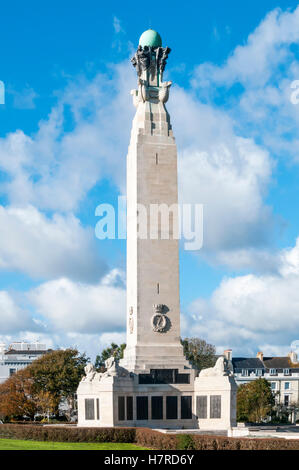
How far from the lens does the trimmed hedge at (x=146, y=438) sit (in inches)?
1500

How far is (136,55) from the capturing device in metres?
66.9

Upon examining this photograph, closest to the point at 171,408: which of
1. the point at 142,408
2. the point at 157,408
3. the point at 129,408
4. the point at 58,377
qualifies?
the point at 157,408

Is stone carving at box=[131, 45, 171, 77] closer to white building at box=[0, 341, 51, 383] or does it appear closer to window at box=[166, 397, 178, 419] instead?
window at box=[166, 397, 178, 419]

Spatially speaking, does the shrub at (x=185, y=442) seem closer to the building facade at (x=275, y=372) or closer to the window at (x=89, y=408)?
the window at (x=89, y=408)

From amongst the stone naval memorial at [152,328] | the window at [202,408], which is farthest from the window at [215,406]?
the window at [202,408]

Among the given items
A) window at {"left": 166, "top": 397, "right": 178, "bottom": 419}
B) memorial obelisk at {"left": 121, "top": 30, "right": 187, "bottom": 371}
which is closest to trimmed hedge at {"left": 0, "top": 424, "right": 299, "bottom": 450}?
window at {"left": 166, "top": 397, "right": 178, "bottom": 419}

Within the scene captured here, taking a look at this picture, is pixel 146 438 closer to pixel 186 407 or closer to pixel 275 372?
pixel 186 407

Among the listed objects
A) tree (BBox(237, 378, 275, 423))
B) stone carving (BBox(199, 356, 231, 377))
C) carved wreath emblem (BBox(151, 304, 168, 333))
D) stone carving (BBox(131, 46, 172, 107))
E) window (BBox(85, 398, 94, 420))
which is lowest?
tree (BBox(237, 378, 275, 423))

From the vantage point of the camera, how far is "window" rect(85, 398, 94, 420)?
59.9 metres

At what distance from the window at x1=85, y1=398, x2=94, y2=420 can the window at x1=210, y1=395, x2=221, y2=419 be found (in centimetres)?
981

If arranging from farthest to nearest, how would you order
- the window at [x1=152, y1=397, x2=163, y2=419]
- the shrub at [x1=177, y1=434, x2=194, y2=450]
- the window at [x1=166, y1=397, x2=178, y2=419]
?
the window at [x1=166, y1=397, x2=178, y2=419] → the window at [x1=152, y1=397, x2=163, y2=419] → the shrub at [x1=177, y1=434, x2=194, y2=450]

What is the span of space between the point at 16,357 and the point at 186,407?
66.0m

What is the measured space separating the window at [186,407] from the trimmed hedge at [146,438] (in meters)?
12.1
